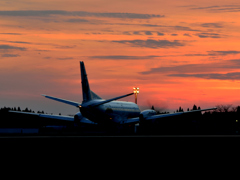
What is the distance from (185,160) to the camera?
2686 cm

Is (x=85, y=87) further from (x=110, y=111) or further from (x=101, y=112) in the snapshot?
(x=110, y=111)

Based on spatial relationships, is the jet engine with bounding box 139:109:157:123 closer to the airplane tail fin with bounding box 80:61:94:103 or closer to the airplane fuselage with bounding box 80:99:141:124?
the airplane fuselage with bounding box 80:99:141:124

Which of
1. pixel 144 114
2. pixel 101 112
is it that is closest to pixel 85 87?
pixel 101 112

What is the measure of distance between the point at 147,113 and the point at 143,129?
8861mm

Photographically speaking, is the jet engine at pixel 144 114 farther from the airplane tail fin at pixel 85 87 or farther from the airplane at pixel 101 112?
the airplane tail fin at pixel 85 87

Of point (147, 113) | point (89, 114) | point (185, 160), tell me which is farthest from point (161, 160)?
point (147, 113)

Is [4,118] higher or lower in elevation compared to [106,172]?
higher

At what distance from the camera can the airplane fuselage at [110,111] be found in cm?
8353

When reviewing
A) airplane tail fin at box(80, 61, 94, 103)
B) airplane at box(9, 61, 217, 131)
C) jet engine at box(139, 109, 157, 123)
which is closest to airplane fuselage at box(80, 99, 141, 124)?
airplane at box(9, 61, 217, 131)

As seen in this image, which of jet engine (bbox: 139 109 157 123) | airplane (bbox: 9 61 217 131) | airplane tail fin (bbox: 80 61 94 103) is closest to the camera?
airplane (bbox: 9 61 217 131)

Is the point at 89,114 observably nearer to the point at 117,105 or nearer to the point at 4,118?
the point at 117,105

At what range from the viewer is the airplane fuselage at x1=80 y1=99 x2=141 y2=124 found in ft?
274

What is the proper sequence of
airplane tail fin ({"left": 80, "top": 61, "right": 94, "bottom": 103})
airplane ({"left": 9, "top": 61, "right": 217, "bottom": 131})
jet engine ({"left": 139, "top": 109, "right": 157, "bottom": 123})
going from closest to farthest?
1. airplane ({"left": 9, "top": 61, "right": 217, "bottom": 131})
2. airplane tail fin ({"left": 80, "top": 61, "right": 94, "bottom": 103})
3. jet engine ({"left": 139, "top": 109, "right": 157, "bottom": 123})

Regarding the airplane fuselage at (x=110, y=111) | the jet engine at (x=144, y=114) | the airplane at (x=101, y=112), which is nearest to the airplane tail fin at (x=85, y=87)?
the airplane at (x=101, y=112)
